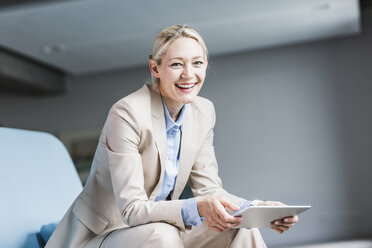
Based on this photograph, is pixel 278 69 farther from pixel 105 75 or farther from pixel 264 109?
pixel 105 75

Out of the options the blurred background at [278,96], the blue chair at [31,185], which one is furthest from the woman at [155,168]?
the blurred background at [278,96]

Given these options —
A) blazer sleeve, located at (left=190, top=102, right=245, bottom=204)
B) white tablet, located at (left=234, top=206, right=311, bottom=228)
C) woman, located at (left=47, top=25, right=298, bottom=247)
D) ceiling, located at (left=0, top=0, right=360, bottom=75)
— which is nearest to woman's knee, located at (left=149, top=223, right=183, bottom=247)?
woman, located at (left=47, top=25, right=298, bottom=247)

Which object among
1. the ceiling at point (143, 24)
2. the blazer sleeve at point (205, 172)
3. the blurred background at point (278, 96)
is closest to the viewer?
the blazer sleeve at point (205, 172)

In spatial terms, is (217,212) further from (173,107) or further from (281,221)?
(173,107)

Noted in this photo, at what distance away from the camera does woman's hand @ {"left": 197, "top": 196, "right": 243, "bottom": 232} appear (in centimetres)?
131

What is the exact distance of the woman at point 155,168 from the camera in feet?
4.54

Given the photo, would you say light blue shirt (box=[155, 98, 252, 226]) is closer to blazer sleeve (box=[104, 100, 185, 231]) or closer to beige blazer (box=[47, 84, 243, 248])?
beige blazer (box=[47, 84, 243, 248])

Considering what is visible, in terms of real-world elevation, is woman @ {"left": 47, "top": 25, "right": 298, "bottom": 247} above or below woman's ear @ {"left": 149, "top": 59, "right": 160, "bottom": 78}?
below

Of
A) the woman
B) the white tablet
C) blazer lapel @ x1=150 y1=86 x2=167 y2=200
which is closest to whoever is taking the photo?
the white tablet

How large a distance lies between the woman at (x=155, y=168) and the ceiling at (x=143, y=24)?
372 cm

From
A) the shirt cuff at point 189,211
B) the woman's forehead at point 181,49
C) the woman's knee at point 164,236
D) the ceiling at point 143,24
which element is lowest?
the woman's knee at point 164,236

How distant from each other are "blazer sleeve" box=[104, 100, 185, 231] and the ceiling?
384cm

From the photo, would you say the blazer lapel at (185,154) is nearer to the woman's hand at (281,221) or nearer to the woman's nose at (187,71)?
the woman's nose at (187,71)

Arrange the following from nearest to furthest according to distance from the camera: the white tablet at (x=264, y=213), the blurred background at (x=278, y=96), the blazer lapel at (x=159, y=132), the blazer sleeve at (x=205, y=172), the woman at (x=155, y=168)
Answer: the white tablet at (x=264, y=213) < the woman at (x=155, y=168) < the blazer lapel at (x=159, y=132) < the blazer sleeve at (x=205, y=172) < the blurred background at (x=278, y=96)
